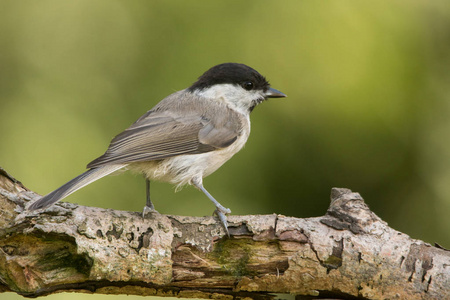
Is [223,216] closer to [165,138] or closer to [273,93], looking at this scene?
[165,138]

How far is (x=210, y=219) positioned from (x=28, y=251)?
863 mm

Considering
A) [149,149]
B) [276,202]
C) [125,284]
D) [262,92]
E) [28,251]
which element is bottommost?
[125,284]

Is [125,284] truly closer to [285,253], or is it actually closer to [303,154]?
[285,253]

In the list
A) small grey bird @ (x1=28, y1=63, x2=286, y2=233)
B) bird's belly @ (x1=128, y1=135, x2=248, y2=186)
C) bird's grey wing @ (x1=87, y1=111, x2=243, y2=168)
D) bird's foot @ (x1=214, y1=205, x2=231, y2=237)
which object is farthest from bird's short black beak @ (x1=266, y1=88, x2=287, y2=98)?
bird's foot @ (x1=214, y1=205, x2=231, y2=237)

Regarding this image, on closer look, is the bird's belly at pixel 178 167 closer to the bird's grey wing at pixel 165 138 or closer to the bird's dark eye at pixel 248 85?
the bird's grey wing at pixel 165 138

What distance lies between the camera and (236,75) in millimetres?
3578

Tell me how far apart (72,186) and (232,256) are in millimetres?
843

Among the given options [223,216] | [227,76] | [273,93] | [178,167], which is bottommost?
[223,216]

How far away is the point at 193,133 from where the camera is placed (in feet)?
10.8

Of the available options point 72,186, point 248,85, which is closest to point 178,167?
point 72,186

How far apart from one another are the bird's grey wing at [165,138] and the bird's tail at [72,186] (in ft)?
0.12

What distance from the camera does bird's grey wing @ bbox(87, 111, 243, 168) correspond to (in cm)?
301

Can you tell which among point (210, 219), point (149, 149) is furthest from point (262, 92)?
point (210, 219)

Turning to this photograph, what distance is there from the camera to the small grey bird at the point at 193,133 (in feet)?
9.86
